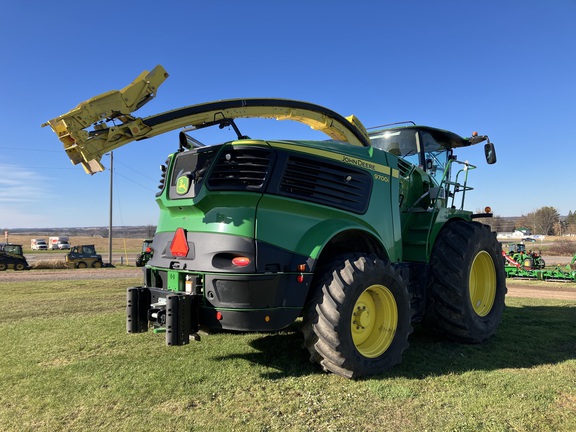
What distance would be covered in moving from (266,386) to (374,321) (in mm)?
1387

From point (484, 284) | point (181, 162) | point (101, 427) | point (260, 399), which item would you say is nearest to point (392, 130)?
point (484, 284)

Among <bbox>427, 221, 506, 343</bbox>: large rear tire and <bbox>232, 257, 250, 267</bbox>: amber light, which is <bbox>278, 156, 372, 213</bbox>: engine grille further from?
<bbox>427, 221, 506, 343</bbox>: large rear tire

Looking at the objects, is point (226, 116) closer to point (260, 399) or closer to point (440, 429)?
point (260, 399)

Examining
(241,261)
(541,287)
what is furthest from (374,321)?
(541,287)

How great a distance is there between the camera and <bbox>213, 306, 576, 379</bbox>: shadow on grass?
4295mm

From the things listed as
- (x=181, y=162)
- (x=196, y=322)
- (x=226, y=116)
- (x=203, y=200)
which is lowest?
(x=196, y=322)

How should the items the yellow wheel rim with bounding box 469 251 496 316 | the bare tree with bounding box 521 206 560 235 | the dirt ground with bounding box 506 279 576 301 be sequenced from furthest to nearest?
the bare tree with bounding box 521 206 560 235, the dirt ground with bounding box 506 279 576 301, the yellow wheel rim with bounding box 469 251 496 316

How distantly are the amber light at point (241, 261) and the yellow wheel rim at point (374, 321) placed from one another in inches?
49.1

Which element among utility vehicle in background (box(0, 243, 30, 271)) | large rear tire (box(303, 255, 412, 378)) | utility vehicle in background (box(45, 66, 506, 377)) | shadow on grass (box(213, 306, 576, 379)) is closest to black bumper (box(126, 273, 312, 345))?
utility vehicle in background (box(45, 66, 506, 377))

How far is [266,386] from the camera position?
376 centimetres

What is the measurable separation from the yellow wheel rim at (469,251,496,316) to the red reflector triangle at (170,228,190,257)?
4175 millimetres

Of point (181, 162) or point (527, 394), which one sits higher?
point (181, 162)

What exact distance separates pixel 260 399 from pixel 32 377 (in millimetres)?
2338

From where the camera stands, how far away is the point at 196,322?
153 inches
